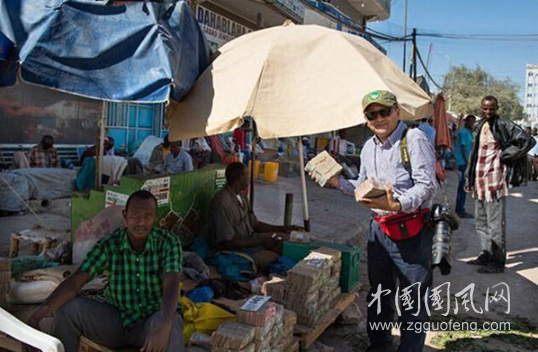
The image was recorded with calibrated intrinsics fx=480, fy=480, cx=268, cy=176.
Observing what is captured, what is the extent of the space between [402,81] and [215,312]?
2.18m

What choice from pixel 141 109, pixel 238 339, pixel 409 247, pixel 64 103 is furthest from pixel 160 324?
pixel 141 109

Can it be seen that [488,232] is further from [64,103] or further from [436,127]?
[64,103]

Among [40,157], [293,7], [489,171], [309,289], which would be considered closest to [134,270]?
[309,289]

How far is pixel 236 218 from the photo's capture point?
4.80 metres

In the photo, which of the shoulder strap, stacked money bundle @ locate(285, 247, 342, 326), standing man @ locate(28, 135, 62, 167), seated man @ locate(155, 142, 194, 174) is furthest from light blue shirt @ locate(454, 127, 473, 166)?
standing man @ locate(28, 135, 62, 167)

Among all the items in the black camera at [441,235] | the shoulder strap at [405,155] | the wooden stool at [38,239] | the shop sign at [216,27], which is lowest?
the wooden stool at [38,239]

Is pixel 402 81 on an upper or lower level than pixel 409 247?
upper

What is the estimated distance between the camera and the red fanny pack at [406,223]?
9.95 ft

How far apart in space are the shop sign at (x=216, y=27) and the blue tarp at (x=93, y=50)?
24.1 feet

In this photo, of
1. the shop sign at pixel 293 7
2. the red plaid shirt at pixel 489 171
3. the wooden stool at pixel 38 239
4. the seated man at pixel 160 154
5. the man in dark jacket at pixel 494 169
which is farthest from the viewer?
the shop sign at pixel 293 7

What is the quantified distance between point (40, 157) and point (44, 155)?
91 mm

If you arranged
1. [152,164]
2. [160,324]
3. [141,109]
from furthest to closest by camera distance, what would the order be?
1. [141,109]
2. [152,164]
3. [160,324]

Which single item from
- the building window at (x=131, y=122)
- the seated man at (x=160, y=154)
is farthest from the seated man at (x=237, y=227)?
the building window at (x=131, y=122)

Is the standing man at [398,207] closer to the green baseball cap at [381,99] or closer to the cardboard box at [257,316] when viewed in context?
the green baseball cap at [381,99]
